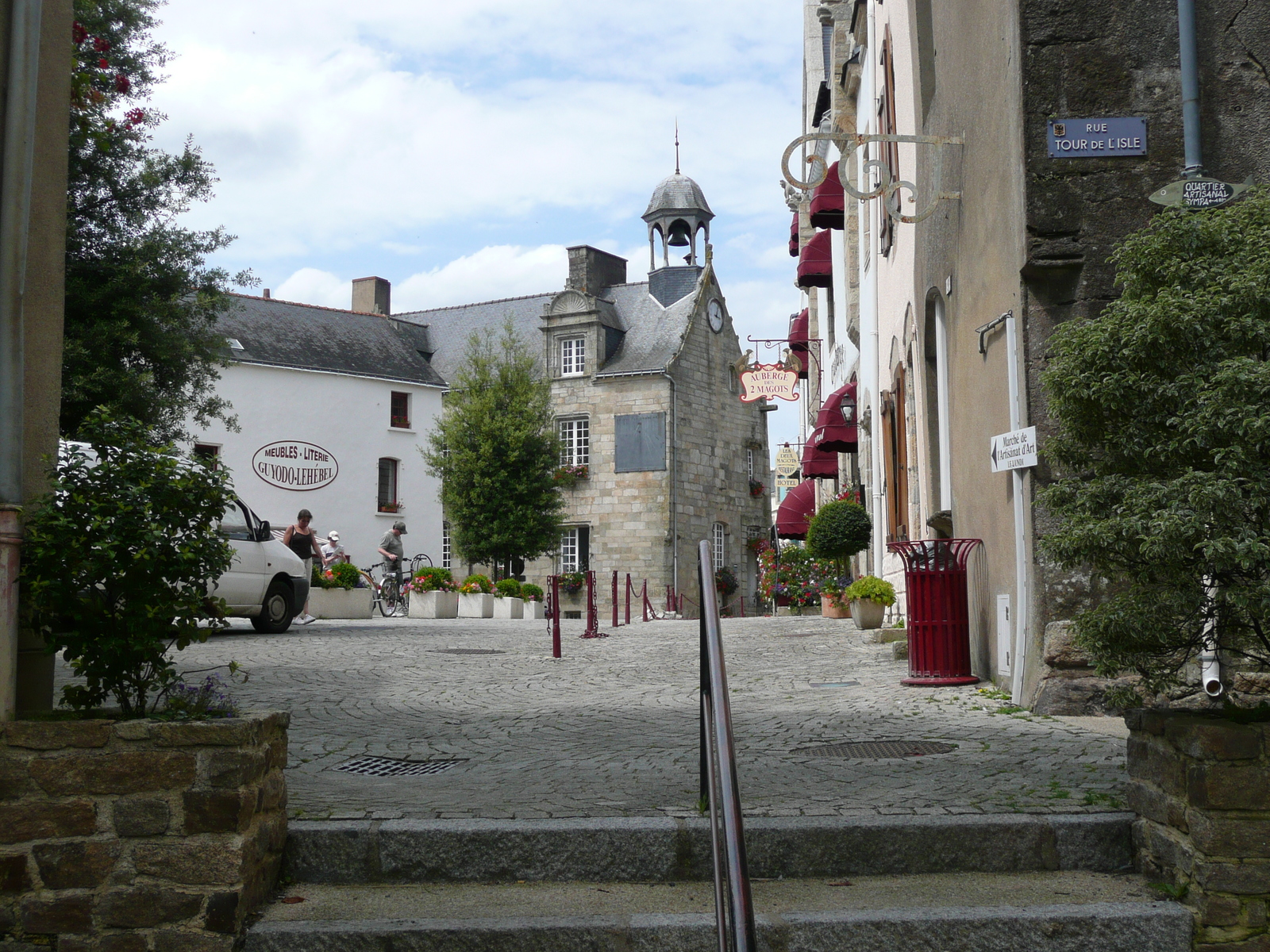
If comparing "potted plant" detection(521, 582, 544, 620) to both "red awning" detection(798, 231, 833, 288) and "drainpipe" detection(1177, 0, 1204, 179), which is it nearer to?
"red awning" detection(798, 231, 833, 288)

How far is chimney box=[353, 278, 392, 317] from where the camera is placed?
46219 millimetres

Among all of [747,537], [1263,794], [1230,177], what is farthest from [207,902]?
[747,537]

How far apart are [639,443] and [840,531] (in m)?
22.8

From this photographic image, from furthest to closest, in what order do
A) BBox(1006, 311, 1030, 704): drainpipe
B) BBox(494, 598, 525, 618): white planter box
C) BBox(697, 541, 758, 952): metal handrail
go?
BBox(494, 598, 525, 618): white planter box < BBox(1006, 311, 1030, 704): drainpipe < BBox(697, 541, 758, 952): metal handrail

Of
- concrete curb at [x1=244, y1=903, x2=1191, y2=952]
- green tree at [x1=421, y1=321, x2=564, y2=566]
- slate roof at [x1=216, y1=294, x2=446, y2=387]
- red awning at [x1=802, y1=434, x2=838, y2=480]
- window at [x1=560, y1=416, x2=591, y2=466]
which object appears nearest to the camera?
concrete curb at [x1=244, y1=903, x2=1191, y2=952]

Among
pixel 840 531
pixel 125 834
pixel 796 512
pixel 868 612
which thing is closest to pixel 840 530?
pixel 840 531

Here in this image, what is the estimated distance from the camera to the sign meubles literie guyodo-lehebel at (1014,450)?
6.93m

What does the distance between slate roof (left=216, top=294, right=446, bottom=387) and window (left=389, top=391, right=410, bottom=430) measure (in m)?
0.59

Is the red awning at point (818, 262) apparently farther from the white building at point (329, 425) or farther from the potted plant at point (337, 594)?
the white building at point (329, 425)

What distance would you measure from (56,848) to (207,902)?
53 cm

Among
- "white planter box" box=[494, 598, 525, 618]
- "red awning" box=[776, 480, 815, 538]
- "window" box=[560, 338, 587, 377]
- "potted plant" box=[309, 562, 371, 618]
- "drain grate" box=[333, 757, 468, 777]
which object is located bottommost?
"drain grate" box=[333, 757, 468, 777]

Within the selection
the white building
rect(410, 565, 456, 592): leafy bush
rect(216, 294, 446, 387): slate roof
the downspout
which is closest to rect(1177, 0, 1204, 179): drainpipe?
rect(410, 565, 456, 592): leafy bush

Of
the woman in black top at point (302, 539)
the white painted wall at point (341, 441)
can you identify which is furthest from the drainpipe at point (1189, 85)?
the white painted wall at point (341, 441)

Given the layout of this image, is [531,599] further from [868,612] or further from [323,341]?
[323,341]
